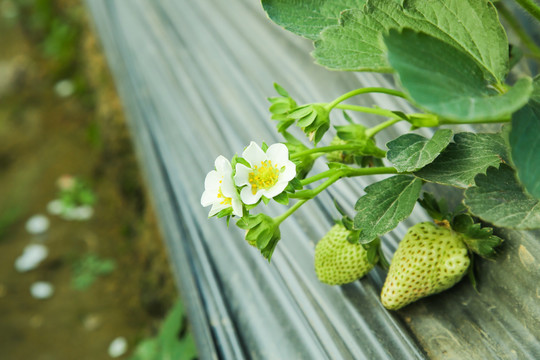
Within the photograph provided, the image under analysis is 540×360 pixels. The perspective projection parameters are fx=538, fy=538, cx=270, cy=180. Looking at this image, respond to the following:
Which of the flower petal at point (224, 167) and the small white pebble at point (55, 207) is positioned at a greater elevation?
the small white pebble at point (55, 207)

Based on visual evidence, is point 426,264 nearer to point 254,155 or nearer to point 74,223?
point 254,155

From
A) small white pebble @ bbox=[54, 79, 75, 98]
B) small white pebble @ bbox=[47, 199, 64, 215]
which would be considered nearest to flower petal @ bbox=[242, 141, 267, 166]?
small white pebble @ bbox=[47, 199, 64, 215]

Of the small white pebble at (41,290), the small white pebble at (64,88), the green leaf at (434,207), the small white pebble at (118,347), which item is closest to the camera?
the green leaf at (434,207)

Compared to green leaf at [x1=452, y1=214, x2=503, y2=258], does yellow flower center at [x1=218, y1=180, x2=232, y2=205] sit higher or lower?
higher

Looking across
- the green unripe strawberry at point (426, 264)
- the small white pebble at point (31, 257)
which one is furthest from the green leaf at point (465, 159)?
the small white pebble at point (31, 257)

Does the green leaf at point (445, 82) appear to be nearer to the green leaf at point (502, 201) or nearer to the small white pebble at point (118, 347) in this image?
the green leaf at point (502, 201)

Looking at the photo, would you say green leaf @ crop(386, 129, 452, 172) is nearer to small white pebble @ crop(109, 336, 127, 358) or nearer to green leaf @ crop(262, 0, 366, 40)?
green leaf @ crop(262, 0, 366, 40)

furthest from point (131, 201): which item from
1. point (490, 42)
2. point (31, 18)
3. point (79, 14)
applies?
point (31, 18)
